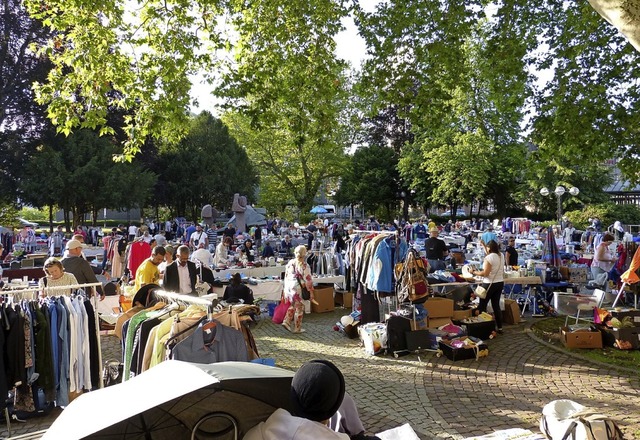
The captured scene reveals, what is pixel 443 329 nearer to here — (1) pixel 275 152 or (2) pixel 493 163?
(2) pixel 493 163

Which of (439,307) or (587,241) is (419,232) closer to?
(587,241)

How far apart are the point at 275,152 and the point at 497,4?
3269cm

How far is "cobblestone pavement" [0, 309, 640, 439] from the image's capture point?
5.51m

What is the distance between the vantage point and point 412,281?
8.37 meters

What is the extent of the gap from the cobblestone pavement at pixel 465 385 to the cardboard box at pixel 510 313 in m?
0.97

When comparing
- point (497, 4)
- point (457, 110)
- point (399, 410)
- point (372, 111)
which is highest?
point (457, 110)

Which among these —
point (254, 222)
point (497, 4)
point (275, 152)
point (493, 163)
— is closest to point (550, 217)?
point (493, 163)

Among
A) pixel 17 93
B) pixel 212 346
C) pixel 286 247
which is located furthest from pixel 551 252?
pixel 17 93

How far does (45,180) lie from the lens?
30453 millimetres

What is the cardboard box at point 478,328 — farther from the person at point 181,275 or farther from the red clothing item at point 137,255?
the red clothing item at point 137,255

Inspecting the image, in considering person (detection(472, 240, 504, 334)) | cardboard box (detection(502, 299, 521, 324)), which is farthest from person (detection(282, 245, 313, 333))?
cardboard box (detection(502, 299, 521, 324))

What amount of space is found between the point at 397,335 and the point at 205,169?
3683 centimetres

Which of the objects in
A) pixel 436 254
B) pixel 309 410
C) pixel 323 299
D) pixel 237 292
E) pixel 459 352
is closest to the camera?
pixel 309 410

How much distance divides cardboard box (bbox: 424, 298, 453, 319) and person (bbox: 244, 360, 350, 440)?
6967 mm
